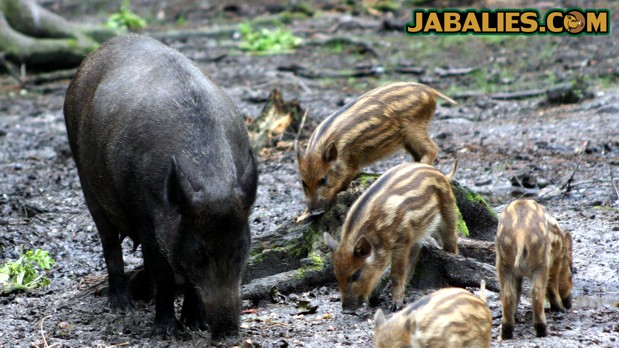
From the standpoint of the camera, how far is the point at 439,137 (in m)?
10.6

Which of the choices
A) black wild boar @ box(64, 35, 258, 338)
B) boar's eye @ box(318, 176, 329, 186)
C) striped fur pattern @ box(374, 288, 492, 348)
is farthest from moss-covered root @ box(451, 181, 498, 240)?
striped fur pattern @ box(374, 288, 492, 348)

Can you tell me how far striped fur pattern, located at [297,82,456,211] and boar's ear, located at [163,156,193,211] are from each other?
6.37 feet

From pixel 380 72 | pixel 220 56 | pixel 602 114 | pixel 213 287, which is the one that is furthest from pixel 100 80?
pixel 220 56

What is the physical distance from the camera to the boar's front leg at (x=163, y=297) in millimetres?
5637

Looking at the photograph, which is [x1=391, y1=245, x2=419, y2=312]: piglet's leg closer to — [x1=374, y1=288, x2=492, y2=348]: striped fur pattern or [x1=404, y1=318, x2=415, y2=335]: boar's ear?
[x1=374, y1=288, x2=492, y2=348]: striped fur pattern

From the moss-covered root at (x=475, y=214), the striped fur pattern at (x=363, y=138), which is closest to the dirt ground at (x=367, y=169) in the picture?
the moss-covered root at (x=475, y=214)

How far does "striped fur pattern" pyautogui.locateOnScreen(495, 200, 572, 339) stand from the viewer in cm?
520

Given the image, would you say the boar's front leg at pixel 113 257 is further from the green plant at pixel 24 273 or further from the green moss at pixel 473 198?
the green moss at pixel 473 198

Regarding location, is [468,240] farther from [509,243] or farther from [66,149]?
[66,149]

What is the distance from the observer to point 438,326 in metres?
4.51

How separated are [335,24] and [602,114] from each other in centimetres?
786

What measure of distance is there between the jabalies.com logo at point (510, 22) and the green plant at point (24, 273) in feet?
32.9

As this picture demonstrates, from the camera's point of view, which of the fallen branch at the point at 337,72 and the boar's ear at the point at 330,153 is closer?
the boar's ear at the point at 330,153

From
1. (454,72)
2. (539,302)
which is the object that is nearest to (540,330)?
(539,302)
